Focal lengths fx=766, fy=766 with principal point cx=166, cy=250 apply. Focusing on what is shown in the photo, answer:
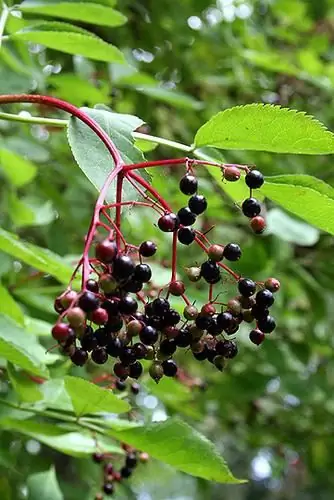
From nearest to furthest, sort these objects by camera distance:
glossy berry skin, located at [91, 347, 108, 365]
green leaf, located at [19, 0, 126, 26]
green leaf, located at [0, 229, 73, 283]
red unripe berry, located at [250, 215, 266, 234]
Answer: glossy berry skin, located at [91, 347, 108, 365] < red unripe berry, located at [250, 215, 266, 234] < green leaf, located at [0, 229, 73, 283] < green leaf, located at [19, 0, 126, 26]

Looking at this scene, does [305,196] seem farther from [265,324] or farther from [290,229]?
[290,229]

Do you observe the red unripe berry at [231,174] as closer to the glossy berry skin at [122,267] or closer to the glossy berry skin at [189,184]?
the glossy berry skin at [189,184]


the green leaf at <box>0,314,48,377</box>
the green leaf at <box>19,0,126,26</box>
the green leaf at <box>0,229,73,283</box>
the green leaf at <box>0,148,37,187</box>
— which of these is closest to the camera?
the green leaf at <box>0,314,48,377</box>

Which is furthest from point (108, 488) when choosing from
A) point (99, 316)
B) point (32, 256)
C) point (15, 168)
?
point (99, 316)

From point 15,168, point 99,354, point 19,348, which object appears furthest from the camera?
point 15,168

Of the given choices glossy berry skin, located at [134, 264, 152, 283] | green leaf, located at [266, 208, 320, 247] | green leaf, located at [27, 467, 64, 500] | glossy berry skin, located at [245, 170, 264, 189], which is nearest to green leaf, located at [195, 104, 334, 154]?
glossy berry skin, located at [245, 170, 264, 189]

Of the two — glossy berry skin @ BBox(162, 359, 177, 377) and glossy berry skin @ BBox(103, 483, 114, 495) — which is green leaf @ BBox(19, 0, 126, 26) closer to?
glossy berry skin @ BBox(162, 359, 177, 377)

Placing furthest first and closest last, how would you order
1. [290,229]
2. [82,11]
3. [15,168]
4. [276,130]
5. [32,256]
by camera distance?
[290,229] → [15,168] → [82,11] → [32,256] → [276,130]
